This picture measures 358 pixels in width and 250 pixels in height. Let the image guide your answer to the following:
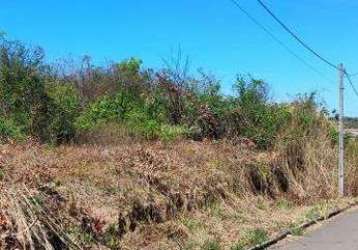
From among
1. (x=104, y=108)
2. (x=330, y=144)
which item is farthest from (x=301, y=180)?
(x=104, y=108)

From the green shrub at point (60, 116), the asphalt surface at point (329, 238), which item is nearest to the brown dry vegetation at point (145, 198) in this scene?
the asphalt surface at point (329, 238)

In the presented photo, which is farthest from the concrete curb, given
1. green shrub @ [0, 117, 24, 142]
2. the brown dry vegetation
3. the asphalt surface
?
green shrub @ [0, 117, 24, 142]

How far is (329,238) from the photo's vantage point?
704 inches

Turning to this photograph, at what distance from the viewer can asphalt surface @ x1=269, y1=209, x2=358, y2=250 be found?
16281 mm

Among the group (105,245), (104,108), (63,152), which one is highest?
(104,108)

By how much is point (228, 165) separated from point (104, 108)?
27.4ft

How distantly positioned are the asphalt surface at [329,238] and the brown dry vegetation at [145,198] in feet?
2.38

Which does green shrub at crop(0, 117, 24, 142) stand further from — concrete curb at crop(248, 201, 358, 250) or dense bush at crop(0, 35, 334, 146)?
concrete curb at crop(248, 201, 358, 250)

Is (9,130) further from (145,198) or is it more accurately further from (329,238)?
(329,238)

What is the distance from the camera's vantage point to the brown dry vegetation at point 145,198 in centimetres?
1254

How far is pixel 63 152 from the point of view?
→ 1831cm

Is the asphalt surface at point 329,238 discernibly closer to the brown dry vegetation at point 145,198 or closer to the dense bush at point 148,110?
the brown dry vegetation at point 145,198

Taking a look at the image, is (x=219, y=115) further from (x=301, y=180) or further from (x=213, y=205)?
(x=213, y=205)

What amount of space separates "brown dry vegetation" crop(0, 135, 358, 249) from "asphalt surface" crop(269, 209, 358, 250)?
72 cm
